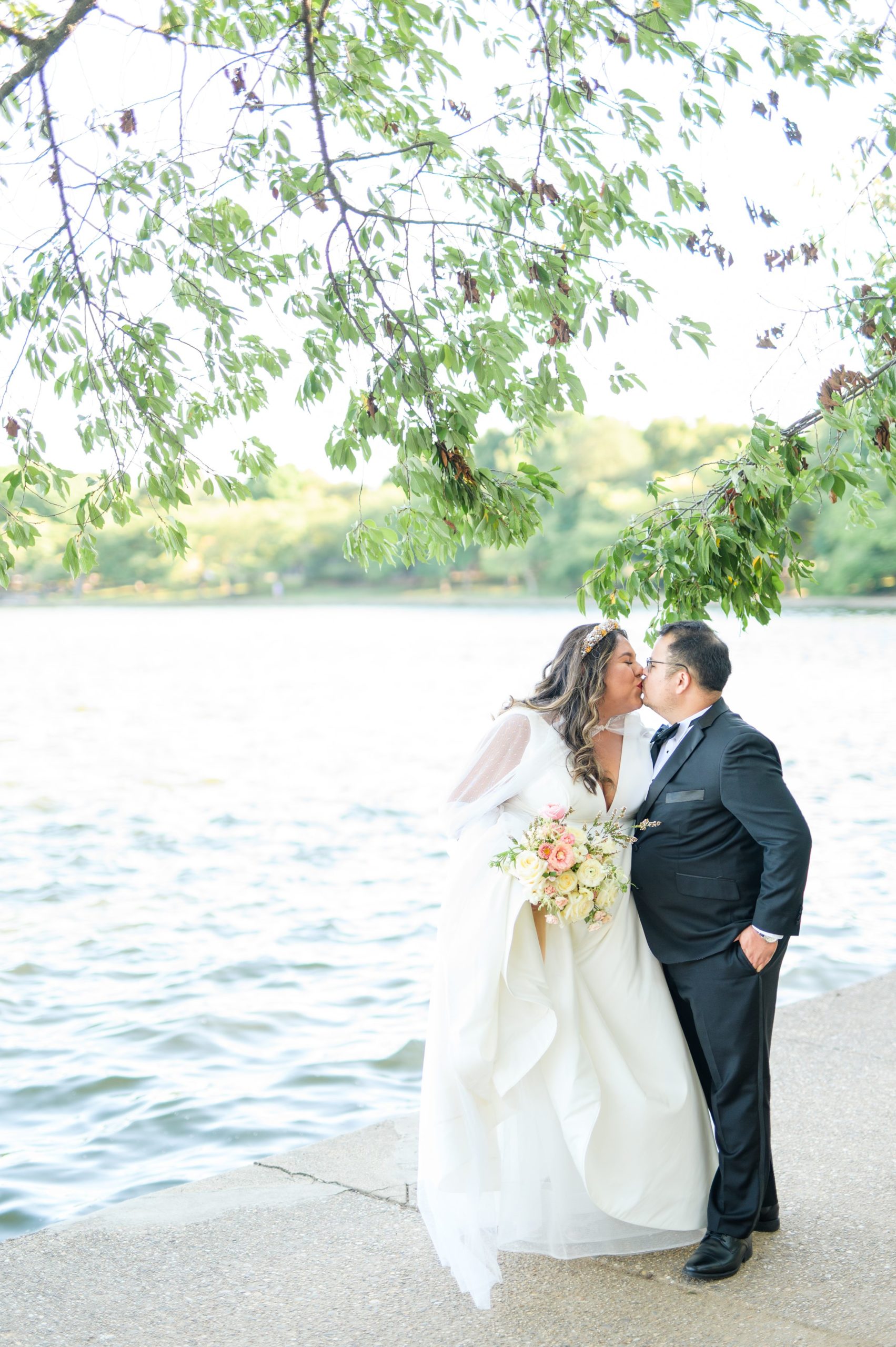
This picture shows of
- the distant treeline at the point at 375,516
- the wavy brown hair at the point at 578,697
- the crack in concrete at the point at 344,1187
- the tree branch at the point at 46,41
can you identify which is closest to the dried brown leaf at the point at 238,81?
the tree branch at the point at 46,41

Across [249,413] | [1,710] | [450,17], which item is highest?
[450,17]

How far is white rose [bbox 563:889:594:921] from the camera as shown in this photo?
13.0 ft

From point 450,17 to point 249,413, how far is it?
2061mm

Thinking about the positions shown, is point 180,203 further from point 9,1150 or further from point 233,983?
point 233,983

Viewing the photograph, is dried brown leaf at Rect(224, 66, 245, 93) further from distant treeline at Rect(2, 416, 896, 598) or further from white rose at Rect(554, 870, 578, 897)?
Answer: distant treeline at Rect(2, 416, 896, 598)

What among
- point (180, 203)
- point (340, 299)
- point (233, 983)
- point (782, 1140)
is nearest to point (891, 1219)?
point (782, 1140)

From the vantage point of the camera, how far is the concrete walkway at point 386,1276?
3.71 m

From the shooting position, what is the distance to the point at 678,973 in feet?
14.0

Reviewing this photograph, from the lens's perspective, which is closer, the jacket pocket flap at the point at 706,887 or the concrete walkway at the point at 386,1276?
the concrete walkway at the point at 386,1276

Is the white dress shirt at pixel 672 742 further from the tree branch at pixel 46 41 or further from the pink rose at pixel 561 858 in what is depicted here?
the tree branch at pixel 46 41

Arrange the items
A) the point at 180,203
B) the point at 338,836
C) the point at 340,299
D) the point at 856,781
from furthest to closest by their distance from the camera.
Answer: the point at 856,781
the point at 338,836
the point at 180,203
the point at 340,299

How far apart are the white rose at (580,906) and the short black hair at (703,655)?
826 mm

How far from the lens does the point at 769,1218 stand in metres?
4.25

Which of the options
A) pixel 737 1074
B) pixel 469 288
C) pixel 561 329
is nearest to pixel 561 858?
pixel 737 1074
